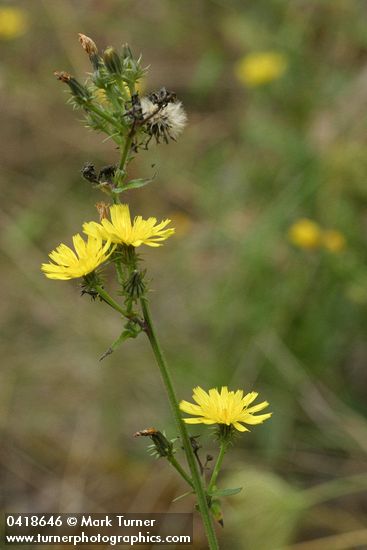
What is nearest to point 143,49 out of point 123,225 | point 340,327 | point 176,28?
point 176,28

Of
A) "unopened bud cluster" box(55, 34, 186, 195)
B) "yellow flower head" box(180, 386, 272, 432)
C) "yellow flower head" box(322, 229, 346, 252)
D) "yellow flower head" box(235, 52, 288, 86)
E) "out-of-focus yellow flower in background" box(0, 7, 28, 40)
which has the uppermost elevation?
"out-of-focus yellow flower in background" box(0, 7, 28, 40)

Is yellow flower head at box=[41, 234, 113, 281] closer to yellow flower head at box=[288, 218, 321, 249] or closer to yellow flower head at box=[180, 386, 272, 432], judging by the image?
yellow flower head at box=[180, 386, 272, 432]

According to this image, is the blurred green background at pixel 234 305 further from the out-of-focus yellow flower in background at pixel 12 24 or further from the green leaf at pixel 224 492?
the green leaf at pixel 224 492

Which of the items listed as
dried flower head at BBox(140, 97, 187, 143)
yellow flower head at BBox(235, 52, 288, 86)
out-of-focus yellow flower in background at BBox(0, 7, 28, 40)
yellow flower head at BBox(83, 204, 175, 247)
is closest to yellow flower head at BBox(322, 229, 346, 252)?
yellow flower head at BBox(235, 52, 288, 86)

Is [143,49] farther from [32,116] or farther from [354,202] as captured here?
[354,202]

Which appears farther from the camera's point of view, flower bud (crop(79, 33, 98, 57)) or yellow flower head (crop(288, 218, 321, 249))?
yellow flower head (crop(288, 218, 321, 249))

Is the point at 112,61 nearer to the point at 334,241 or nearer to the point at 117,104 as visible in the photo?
the point at 117,104
